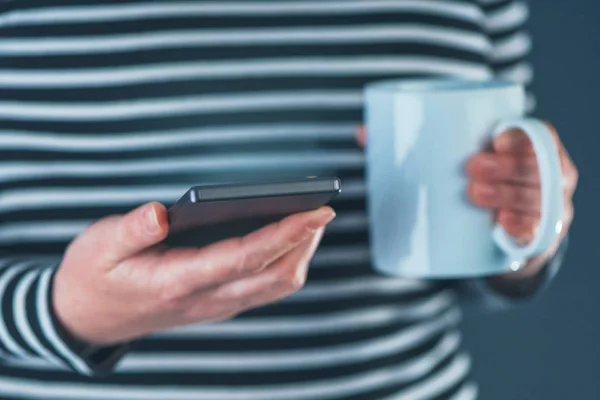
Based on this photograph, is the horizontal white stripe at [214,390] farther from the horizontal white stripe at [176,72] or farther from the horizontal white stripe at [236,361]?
the horizontal white stripe at [176,72]

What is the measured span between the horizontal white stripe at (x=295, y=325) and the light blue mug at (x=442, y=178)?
0.43 feet

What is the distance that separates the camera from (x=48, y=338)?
0.59 metres

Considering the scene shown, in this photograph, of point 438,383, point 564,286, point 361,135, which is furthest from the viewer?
point 564,286

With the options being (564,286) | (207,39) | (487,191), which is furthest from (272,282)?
(564,286)

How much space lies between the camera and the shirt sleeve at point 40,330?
0.59 m

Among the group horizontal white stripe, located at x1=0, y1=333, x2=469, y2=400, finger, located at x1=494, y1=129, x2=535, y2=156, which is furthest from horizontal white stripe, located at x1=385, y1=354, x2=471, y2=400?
finger, located at x1=494, y1=129, x2=535, y2=156

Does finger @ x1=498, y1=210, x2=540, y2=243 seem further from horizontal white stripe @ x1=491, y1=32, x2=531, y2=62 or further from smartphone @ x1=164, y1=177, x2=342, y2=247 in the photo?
horizontal white stripe @ x1=491, y1=32, x2=531, y2=62

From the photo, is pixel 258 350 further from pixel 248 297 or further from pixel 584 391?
pixel 584 391

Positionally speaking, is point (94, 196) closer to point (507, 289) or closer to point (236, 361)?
point (236, 361)

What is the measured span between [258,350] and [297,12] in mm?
329

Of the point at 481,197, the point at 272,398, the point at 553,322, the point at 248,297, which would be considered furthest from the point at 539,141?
the point at 553,322

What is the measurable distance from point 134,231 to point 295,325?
275mm

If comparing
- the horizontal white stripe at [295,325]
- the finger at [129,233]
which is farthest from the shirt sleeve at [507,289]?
the finger at [129,233]

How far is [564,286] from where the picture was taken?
107cm
